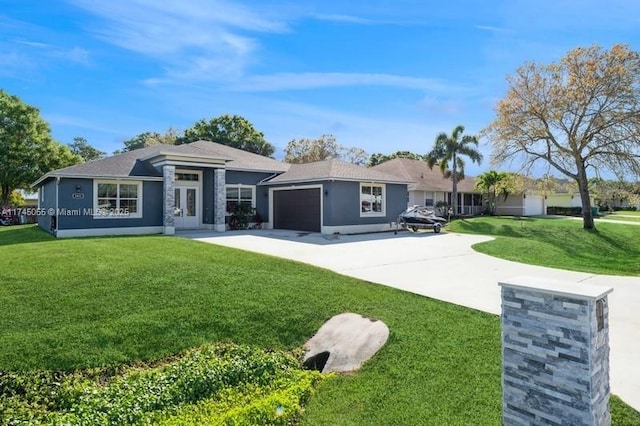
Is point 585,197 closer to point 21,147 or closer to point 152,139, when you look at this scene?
point 21,147

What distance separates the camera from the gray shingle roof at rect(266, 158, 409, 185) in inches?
→ 759

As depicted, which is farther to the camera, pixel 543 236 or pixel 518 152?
pixel 518 152

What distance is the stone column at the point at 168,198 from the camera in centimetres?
1759

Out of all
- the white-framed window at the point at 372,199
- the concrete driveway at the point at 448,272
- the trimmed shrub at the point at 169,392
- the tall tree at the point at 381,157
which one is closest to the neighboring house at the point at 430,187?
the white-framed window at the point at 372,199

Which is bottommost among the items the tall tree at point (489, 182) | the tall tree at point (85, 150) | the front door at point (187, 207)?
the front door at point (187, 207)

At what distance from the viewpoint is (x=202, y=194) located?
2031 centimetres

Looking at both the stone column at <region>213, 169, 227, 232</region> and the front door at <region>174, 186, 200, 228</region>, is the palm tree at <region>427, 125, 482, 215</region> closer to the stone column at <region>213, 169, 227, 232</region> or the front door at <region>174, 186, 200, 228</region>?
the stone column at <region>213, 169, 227, 232</region>

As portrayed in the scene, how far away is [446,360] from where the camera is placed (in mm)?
4977

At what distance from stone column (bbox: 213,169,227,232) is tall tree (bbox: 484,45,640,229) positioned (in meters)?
17.9

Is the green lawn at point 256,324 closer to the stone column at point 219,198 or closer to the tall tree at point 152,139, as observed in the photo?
the stone column at point 219,198

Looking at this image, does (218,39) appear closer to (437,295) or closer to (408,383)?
(437,295)

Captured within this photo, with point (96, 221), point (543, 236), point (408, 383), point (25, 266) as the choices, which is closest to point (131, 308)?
point (25, 266)

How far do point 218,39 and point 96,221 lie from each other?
31.7 feet

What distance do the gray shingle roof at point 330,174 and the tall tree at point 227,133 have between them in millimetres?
23142
